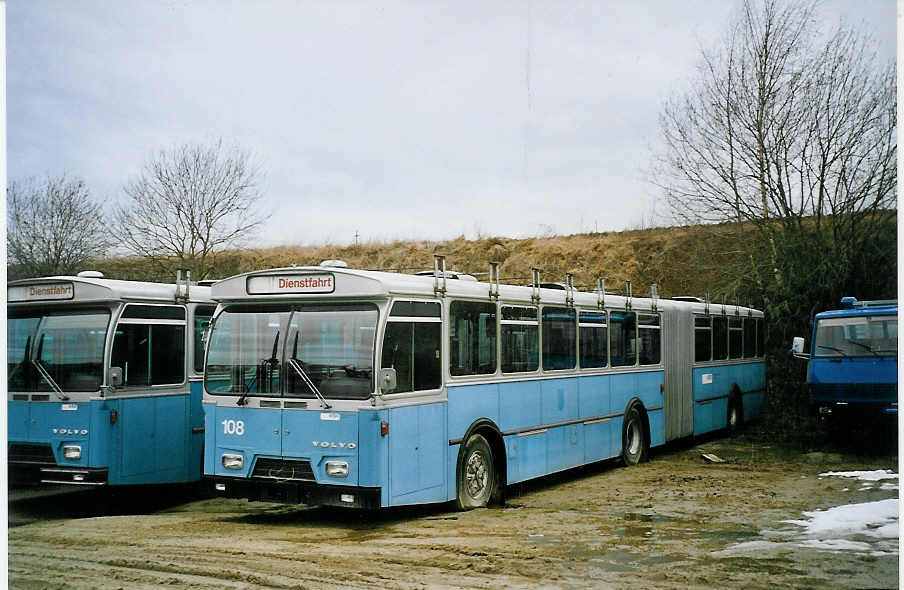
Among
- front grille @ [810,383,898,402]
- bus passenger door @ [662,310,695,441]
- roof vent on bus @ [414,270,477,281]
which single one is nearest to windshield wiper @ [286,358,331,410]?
roof vent on bus @ [414,270,477,281]

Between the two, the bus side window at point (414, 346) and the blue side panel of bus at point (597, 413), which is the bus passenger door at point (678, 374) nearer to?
the blue side panel of bus at point (597, 413)

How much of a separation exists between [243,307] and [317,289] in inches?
39.9

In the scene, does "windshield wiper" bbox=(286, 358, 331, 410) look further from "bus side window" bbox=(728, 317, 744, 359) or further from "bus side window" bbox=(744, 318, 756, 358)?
"bus side window" bbox=(744, 318, 756, 358)

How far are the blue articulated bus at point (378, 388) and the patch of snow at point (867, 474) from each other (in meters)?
4.08

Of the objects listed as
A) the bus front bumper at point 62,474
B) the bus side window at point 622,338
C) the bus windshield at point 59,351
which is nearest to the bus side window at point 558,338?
the bus side window at point 622,338

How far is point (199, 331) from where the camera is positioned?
474 inches

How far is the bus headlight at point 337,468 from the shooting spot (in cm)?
906

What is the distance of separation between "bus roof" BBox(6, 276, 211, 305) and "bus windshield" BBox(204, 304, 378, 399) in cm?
175

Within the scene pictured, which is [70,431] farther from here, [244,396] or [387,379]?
[387,379]

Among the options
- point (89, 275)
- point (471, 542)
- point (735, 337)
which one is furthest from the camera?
point (735, 337)

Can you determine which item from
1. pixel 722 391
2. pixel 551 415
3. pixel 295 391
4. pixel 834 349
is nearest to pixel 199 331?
pixel 295 391

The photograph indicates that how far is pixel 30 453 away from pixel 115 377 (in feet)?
4.53

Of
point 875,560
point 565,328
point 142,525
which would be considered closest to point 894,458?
point 565,328

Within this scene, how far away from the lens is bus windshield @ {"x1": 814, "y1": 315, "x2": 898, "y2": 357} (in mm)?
14609
